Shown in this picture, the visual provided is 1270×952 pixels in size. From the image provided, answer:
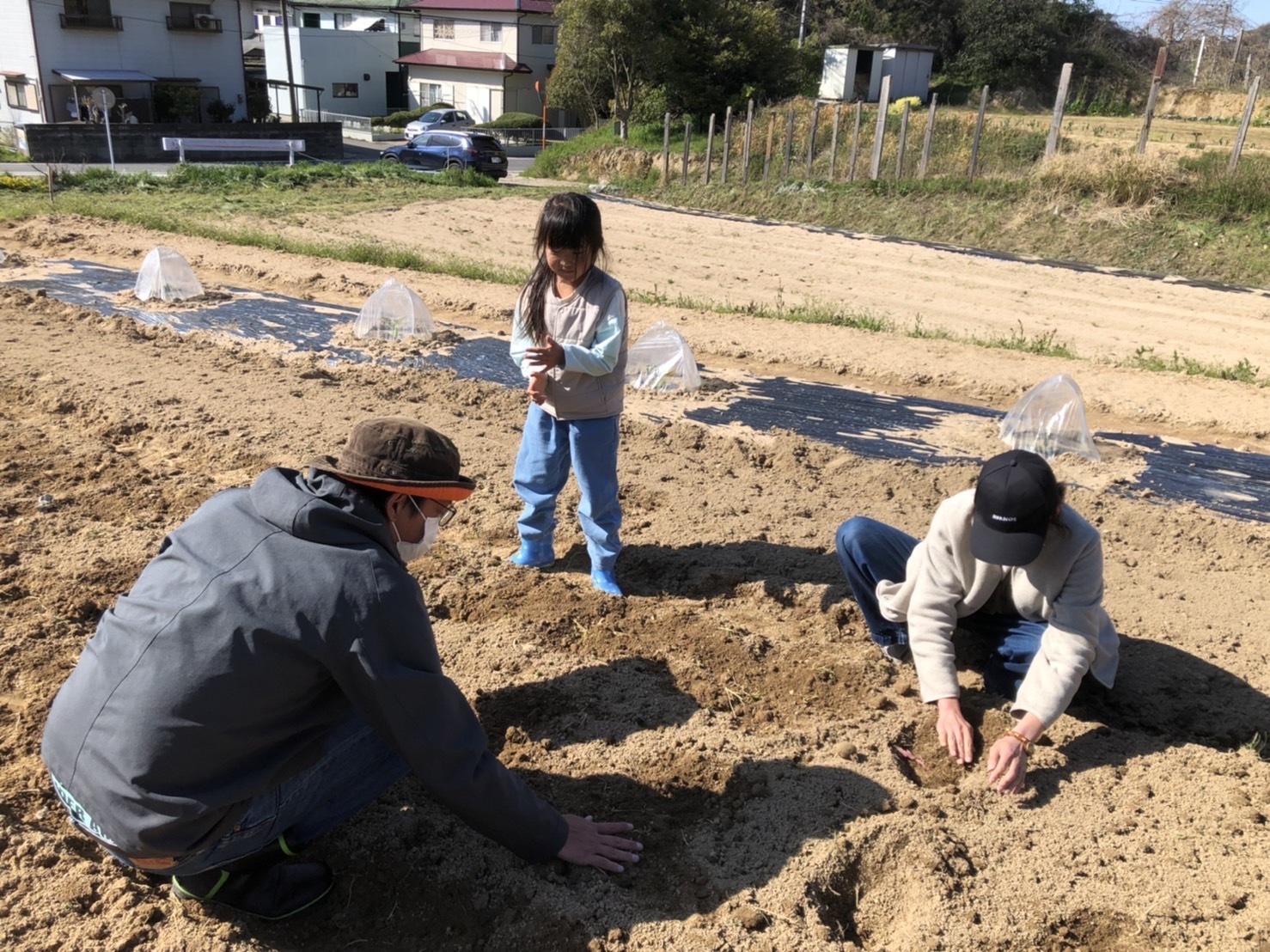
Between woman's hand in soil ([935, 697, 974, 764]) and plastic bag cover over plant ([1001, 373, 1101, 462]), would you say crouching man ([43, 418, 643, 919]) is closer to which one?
woman's hand in soil ([935, 697, 974, 764])

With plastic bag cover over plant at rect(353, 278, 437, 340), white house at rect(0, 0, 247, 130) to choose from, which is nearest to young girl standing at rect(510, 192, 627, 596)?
plastic bag cover over plant at rect(353, 278, 437, 340)

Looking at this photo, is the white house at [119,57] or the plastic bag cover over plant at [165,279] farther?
the white house at [119,57]

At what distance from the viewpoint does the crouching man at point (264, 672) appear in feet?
6.20

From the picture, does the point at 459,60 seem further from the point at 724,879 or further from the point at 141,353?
the point at 724,879

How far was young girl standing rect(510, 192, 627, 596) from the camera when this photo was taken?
134 inches

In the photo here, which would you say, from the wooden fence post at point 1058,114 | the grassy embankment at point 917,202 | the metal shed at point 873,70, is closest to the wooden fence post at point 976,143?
the grassy embankment at point 917,202

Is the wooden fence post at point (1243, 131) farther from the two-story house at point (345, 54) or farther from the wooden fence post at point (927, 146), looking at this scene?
the two-story house at point (345, 54)

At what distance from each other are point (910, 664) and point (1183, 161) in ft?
46.1

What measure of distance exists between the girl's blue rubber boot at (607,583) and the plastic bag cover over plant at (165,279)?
19.4 feet

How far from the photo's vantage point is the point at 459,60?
43.0m

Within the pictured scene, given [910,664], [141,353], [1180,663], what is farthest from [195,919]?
[141,353]

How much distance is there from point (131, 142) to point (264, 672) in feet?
95.2

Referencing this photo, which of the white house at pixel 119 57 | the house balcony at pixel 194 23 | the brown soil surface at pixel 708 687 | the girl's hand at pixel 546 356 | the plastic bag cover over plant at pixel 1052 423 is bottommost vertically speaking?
the brown soil surface at pixel 708 687

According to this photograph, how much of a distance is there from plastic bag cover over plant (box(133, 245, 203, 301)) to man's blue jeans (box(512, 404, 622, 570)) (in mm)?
5619
